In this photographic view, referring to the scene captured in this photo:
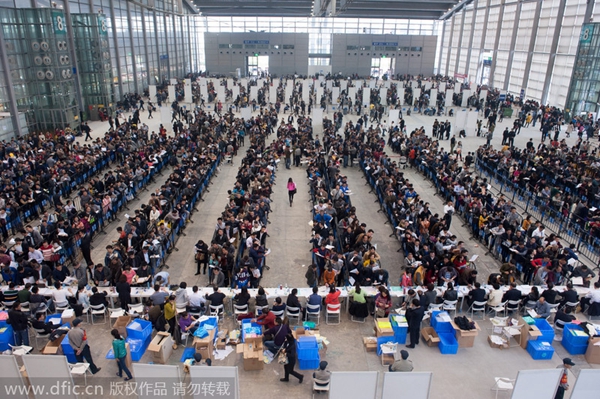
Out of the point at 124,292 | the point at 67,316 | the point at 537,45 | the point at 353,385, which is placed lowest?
the point at 67,316

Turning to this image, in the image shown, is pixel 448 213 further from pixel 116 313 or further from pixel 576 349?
pixel 116 313

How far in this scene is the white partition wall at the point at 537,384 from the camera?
22.0ft

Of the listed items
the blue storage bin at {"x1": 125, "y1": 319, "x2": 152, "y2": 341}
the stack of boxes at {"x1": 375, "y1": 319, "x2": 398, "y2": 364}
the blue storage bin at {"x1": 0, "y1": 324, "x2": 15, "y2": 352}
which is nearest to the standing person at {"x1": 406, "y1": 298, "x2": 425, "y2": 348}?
the stack of boxes at {"x1": 375, "y1": 319, "x2": 398, "y2": 364}

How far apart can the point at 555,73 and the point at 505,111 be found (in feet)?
22.0

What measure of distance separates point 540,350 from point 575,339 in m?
0.82

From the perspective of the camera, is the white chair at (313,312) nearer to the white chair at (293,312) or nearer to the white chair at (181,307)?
the white chair at (293,312)

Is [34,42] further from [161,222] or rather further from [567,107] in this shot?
[567,107]

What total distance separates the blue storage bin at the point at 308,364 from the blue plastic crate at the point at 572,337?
204 inches

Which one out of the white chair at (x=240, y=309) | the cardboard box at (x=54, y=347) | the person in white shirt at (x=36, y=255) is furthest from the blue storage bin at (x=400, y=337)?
the person in white shirt at (x=36, y=255)

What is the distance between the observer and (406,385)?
263 inches

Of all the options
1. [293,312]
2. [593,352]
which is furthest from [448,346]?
[293,312]

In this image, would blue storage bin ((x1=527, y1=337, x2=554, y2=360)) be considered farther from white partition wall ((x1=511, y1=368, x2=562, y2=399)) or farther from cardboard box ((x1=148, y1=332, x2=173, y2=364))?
cardboard box ((x1=148, y1=332, x2=173, y2=364))

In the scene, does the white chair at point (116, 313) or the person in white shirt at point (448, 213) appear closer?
the white chair at point (116, 313)

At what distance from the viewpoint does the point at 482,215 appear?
14078 mm
